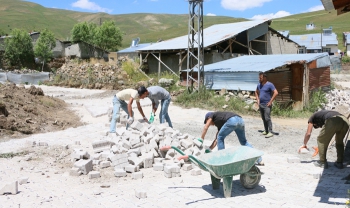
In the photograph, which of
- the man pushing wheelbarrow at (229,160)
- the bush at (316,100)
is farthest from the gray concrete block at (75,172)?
the bush at (316,100)

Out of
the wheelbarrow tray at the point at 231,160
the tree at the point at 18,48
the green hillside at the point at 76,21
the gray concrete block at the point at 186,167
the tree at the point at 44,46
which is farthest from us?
the green hillside at the point at 76,21

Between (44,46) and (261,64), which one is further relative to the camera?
(44,46)

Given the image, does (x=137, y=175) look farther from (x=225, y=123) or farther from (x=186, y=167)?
(x=225, y=123)

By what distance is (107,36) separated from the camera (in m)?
53.2

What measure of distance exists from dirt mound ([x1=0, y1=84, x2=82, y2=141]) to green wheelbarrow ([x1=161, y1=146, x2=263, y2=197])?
681 centimetres

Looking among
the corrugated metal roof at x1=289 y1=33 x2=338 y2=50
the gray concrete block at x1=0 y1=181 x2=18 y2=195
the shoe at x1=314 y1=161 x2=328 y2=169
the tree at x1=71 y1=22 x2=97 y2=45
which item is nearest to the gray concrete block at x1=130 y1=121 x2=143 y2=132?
the gray concrete block at x1=0 y1=181 x2=18 y2=195

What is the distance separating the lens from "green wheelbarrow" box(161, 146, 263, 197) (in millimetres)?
5223

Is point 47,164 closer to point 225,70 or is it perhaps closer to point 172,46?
point 225,70

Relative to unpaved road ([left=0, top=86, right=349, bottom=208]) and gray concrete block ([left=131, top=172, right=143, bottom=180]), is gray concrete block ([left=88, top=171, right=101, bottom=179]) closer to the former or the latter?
unpaved road ([left=0, top=86, right=349, bottom=208])

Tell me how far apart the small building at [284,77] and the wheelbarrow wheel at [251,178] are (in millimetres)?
9221

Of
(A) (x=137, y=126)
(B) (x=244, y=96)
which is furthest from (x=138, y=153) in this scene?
(B) (x=244, y=96)

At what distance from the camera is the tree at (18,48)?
40.4 m

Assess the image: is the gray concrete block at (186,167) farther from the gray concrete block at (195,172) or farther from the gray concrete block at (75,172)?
the gray concrete block at (75,172)

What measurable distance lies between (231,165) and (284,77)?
35.1ft
